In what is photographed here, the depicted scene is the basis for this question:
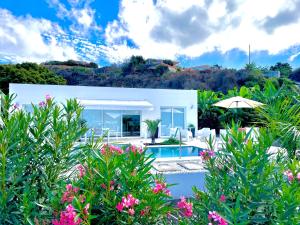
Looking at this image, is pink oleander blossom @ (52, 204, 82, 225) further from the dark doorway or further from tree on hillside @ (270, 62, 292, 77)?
tree on hillside @ (270, 62, 292, 77)

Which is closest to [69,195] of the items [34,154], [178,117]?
[34,154]

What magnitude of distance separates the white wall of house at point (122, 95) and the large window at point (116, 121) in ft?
3.56

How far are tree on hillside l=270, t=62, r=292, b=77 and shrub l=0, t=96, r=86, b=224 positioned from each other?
90586mm

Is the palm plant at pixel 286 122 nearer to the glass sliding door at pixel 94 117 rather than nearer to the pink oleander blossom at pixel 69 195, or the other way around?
the pink oleander blossom at pixel 69 195

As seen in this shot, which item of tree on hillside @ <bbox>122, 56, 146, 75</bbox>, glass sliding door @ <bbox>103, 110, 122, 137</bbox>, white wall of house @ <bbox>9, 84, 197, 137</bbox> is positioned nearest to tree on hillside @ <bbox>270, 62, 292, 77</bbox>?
tree on hillside @ <bbox>122, 56, 146, 75</bbox>

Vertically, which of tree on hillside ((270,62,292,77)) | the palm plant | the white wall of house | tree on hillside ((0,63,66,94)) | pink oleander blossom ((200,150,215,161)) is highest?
tree on hillside ((270,62,292,77))

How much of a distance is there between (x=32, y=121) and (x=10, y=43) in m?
97.9

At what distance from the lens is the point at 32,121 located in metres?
4.61

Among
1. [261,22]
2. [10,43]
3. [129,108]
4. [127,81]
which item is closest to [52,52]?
[10,43]

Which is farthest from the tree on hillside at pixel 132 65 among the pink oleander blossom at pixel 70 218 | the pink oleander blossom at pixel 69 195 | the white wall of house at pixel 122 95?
the pink oleander blossom at pixel 70 218

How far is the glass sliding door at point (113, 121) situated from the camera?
114 feet

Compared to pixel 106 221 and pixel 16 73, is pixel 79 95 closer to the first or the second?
pixel 106 221

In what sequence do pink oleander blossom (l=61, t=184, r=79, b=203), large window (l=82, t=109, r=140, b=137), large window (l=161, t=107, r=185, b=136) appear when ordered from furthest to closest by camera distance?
large window (l=161, t=107, r=185, b=136) → large window (l=82, t=109, r=140, b=137) → pink oleander blossom (l=61, t=184, r=79, b=203)

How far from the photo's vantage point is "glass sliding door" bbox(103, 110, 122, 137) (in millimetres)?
34656
